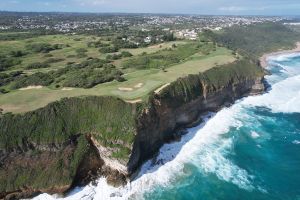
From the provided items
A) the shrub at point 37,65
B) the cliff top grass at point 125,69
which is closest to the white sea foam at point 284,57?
the cliff top grass at point 125,69

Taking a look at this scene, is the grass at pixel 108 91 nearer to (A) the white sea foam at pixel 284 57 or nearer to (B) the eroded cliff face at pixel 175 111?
(B) the eroded cliff face at pixel 175 111

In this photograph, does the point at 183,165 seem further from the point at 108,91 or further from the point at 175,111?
the point at 108,91

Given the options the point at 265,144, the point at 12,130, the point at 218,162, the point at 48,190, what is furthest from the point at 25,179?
the point at 265,144

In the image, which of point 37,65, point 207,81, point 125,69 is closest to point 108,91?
point 125,69

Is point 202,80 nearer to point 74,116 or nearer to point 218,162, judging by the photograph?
point 218,162

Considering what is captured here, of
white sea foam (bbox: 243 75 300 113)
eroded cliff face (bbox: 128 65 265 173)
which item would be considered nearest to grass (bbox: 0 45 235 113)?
eroded cliff face (bbox: 128 65 265 173)

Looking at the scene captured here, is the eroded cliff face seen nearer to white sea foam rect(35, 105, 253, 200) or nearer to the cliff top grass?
white sea foam rect(35, 105, 253, 200)
